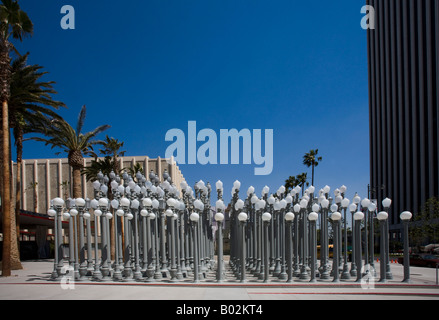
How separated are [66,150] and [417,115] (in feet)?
153

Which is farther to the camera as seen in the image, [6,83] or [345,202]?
[6,83]

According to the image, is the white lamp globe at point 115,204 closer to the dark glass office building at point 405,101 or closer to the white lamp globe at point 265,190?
the white lamp globe at point 265,190

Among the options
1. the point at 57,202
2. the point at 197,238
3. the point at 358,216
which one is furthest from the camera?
the point at 197,238

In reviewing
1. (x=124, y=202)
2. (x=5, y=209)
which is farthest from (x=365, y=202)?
(x=5, y=209)

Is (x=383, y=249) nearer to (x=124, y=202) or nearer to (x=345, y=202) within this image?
(x=345, y=202)

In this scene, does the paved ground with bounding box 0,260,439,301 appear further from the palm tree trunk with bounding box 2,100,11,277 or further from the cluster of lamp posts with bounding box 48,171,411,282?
the palm tree trunk with bounding box 2,100,11,277

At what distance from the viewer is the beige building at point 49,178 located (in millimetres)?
71500

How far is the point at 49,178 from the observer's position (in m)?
72.8

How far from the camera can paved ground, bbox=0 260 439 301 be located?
12.0 metres

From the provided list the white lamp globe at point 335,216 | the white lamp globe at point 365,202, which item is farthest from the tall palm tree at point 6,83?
the white lamp globe at point 365,202

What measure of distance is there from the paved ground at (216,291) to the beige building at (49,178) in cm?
5654

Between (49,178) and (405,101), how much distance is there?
202 feet
